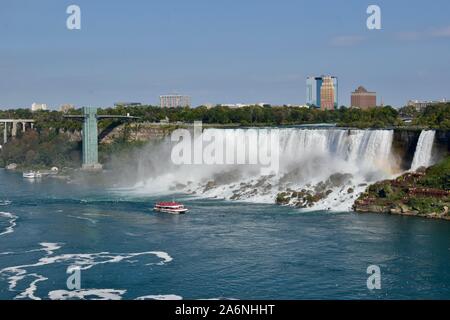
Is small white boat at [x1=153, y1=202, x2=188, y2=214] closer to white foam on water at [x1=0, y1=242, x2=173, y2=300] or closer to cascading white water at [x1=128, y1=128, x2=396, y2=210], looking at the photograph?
cascading white water at [x1=128, y1=128, x2=396, y2=210]

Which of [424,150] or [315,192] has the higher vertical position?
[424,150]

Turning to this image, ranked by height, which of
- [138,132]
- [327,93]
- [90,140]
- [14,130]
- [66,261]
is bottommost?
[66,261]

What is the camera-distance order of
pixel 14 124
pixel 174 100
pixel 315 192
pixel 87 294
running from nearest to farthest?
pixel 87 294
pixel 315 192
pixel 14 124
pixel 174 100

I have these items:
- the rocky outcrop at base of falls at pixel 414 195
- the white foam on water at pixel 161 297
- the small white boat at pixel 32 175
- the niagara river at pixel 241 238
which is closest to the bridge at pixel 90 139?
the small white boat at pixel 32 175

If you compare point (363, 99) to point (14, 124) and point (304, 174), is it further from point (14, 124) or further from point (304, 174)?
point (304, 174)

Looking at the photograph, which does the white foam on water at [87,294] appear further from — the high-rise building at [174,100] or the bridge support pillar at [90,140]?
the high-rise building at [174,100]

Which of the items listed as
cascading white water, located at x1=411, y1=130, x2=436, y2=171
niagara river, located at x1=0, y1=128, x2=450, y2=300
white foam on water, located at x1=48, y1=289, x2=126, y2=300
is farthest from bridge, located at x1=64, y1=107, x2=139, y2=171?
white foam on water, located at x1=48, y1=289, x2=126, y2=300

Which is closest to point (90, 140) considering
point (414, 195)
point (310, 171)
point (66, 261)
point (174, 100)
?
point (310, 171)
